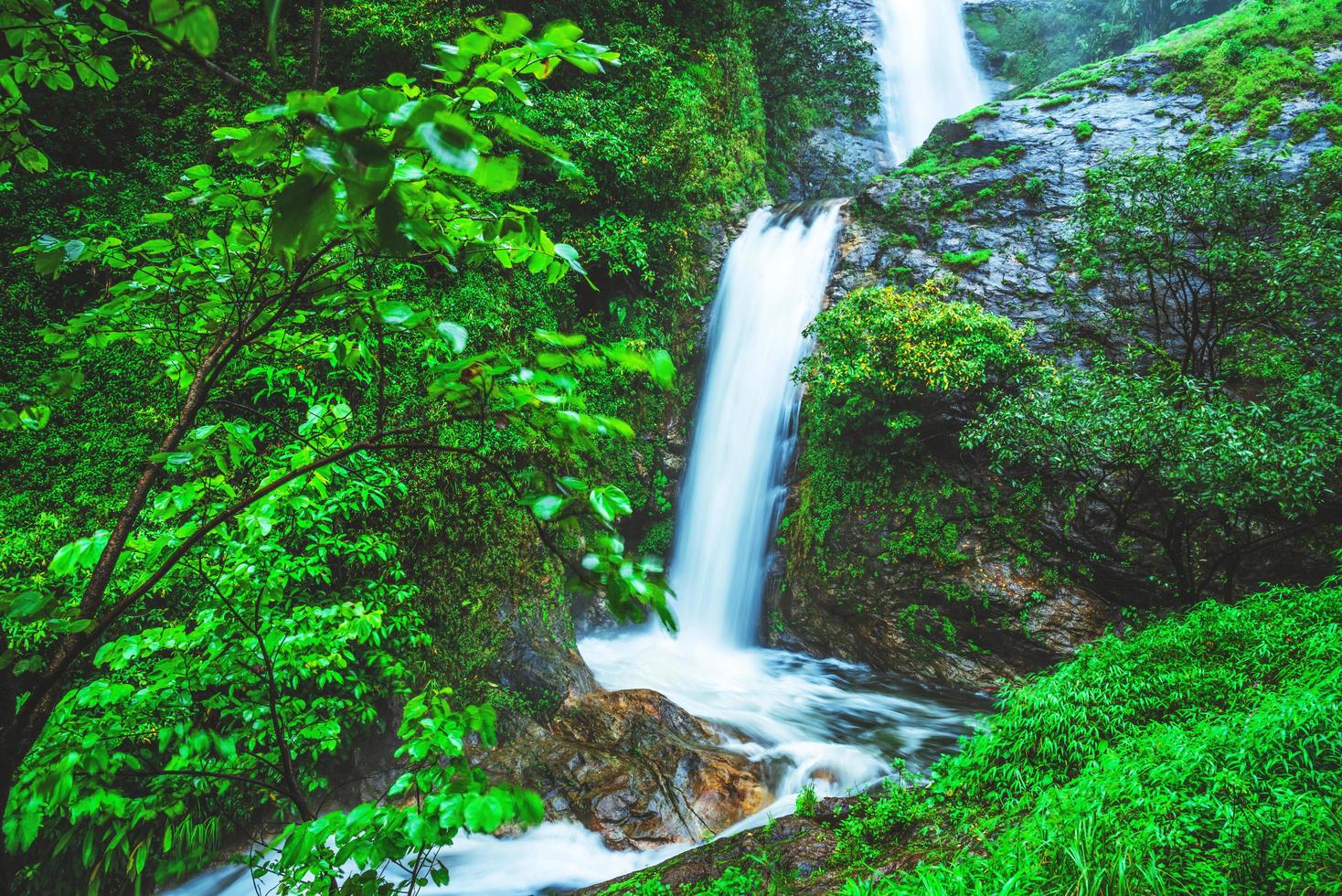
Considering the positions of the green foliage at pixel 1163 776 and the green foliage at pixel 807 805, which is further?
the green foliage at pixel 807 805

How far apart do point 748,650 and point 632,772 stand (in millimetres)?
4181

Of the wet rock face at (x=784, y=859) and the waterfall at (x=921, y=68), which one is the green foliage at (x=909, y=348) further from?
the waterfall at (x=921, y=68)

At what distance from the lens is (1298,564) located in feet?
21.2

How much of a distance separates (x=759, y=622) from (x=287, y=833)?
8.40 m

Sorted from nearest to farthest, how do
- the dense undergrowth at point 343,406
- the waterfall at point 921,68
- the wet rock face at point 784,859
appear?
the dense undergrowth at point 343,406
the wet rock face at point 784,859
the waterfall at point 921,68

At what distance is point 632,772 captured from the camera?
15.8 ft

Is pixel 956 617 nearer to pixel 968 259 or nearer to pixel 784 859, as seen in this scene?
pixel 784 859

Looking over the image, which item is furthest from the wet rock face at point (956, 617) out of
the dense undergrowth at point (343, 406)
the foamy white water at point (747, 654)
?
the dense undergrowth at point (343, 406)

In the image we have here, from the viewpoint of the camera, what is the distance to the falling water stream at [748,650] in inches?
171

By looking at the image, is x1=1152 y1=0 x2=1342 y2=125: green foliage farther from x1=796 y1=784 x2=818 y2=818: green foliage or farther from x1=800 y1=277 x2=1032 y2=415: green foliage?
x1=796 y1=784 x2=818 y2=818: green foliage

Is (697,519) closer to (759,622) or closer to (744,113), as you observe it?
(759,622)

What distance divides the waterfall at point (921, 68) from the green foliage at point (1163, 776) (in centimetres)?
A: 1937

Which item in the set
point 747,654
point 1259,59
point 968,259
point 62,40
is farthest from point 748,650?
point 1259,59

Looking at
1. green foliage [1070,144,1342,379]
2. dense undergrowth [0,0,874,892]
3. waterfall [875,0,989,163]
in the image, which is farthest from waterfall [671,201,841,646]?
waterfall [875,0,989,163]
